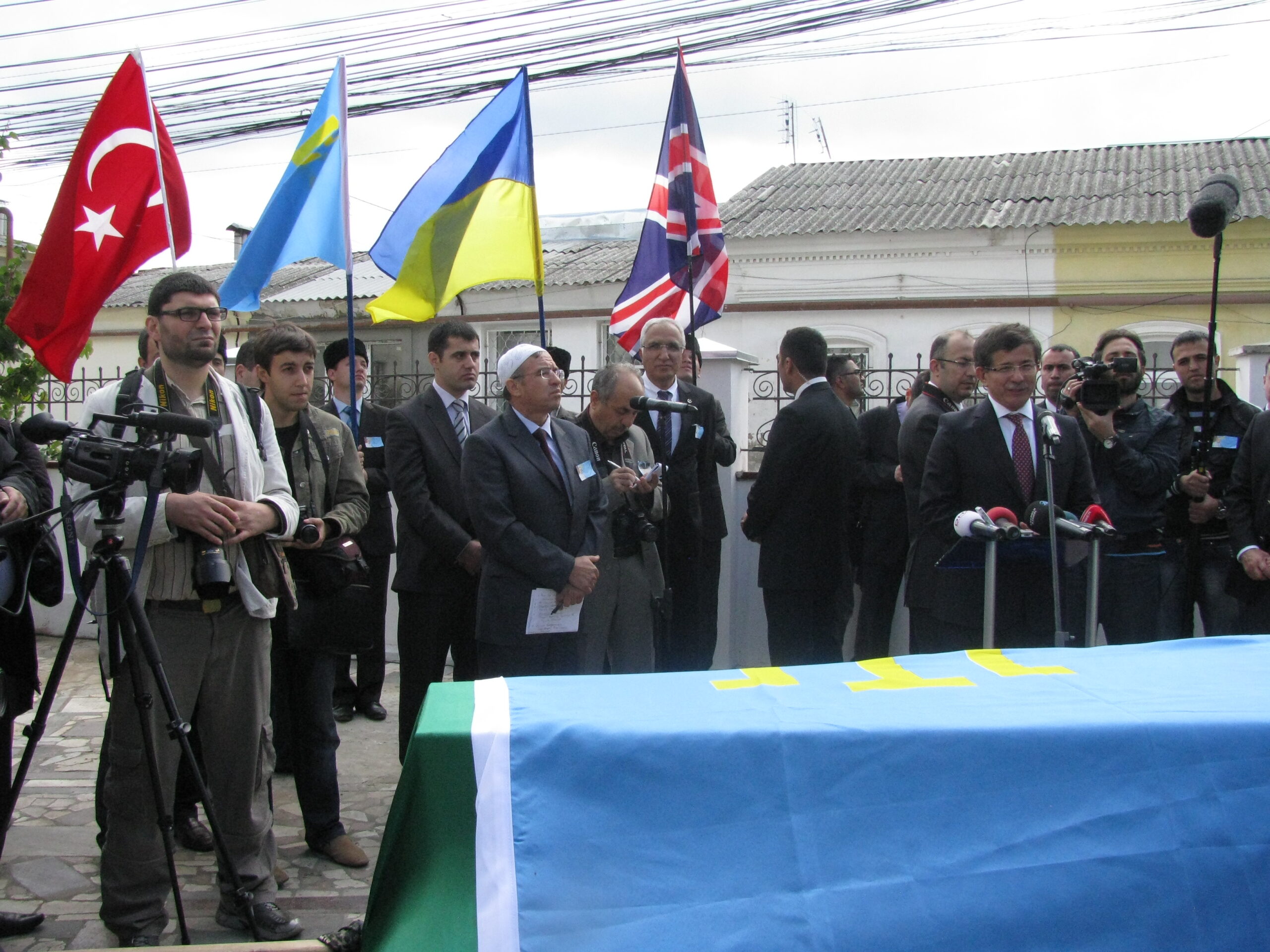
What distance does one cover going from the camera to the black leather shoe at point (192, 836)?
412cm

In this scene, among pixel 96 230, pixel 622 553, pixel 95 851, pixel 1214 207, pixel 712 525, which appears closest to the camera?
pixel 95 851

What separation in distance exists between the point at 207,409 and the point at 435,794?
1776 millimetres

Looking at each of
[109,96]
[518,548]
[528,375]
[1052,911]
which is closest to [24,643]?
[518,548]

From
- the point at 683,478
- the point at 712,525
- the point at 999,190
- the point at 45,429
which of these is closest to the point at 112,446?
the point at 45,429

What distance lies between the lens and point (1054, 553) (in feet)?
12.2

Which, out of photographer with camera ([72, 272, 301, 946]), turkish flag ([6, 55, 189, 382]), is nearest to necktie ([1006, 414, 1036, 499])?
photographer with camera ([72, 272, 301, 946])

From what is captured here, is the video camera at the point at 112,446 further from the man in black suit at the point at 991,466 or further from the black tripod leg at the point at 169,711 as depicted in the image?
the man in black suit at the point at 991,466

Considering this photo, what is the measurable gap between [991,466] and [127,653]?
3125 mm

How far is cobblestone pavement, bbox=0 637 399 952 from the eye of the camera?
3.47 m

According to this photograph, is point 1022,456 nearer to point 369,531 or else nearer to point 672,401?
point 672,401

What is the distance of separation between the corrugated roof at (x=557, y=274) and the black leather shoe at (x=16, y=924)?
15272 millimetres

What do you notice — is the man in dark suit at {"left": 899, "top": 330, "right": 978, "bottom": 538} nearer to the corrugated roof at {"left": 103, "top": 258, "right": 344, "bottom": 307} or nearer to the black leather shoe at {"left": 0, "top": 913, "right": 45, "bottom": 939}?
the black leather shoe at {"left": 0, "top": 913, "right": 45, "bottom": 939}

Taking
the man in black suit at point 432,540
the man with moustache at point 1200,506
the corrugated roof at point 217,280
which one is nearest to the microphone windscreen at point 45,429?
the man in black suit at point 432,540

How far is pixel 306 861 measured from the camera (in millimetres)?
4016
